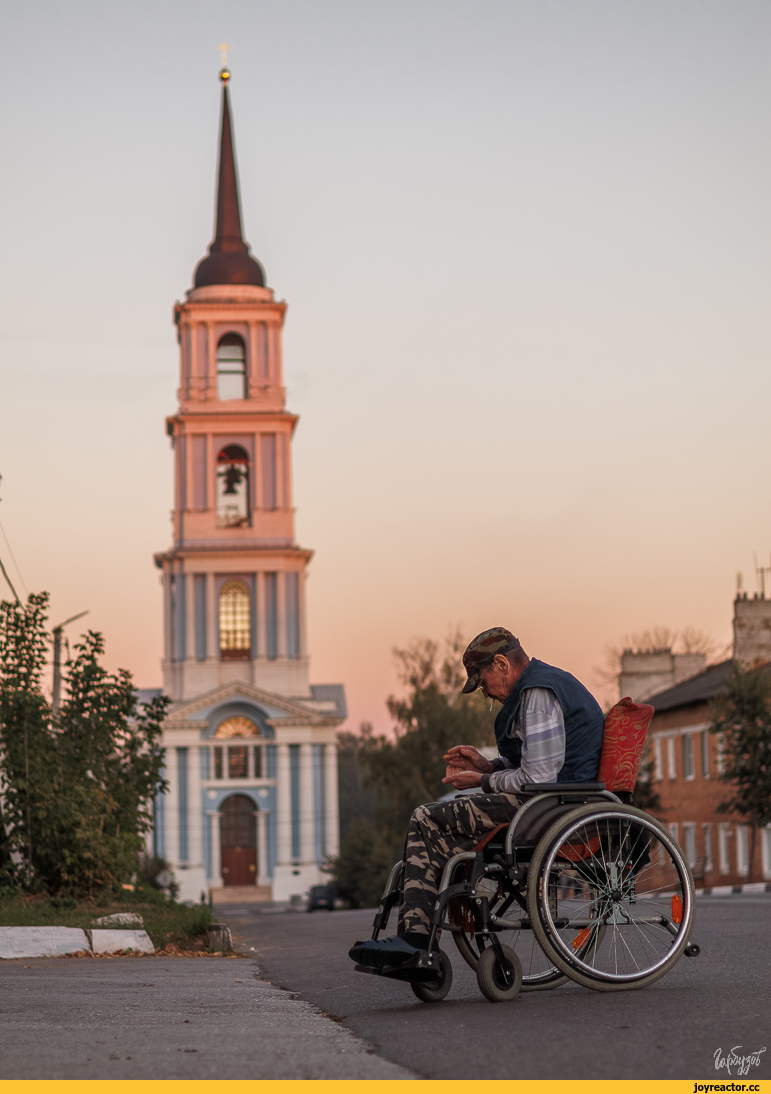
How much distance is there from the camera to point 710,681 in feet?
163

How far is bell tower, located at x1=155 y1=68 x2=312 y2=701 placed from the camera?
75.7 meters

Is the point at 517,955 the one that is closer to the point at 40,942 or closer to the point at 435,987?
the point at 435,987

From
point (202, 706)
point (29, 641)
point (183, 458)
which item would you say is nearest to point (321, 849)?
point (202, 706)

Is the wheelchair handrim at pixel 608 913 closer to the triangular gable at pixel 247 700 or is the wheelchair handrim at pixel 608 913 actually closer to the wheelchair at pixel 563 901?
the wheelchair at pixel 563 901

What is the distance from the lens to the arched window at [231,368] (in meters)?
77.9

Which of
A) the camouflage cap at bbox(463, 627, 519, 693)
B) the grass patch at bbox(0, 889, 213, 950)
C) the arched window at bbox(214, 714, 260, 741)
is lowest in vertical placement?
the grass patch at bbox(0, 889, 213, 950)

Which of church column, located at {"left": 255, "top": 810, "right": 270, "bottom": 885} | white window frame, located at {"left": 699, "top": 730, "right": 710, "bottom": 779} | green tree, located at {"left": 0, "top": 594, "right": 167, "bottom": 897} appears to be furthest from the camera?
church column, located at {"left": 255, "top": 810, "right": 270, "bottom": 885}

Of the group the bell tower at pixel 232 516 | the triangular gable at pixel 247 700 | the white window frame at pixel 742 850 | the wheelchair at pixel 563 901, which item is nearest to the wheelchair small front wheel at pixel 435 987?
the wheelchair at pixel 563 901

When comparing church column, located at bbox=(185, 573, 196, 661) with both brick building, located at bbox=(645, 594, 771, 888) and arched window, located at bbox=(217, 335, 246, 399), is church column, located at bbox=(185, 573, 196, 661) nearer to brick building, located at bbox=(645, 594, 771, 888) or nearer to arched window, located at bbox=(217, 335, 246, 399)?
arched window, located at bbox=(217, 335, 246, 399)

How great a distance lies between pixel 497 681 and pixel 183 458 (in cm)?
7051

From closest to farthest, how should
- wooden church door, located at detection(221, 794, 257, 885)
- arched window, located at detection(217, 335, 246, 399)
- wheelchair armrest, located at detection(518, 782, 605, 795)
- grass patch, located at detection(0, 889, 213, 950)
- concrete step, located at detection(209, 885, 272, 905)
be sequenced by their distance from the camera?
1. wheelchair armrest, located at detection(518, 782, 605, 795)
2. grass patch, located at detection(0, 889, 213, 950)
3. concrete step, located at detection(209, 885, 272, 905)
4. wooden church door, located at detection(221, 794, 257, 885)
5. arched window, located at detection(217, 335, 246, 399)

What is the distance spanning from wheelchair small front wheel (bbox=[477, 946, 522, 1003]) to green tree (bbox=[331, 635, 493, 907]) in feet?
165

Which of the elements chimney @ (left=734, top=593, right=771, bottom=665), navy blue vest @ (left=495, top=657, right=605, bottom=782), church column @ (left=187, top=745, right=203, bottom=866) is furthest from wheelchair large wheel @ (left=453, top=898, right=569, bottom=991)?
church column @ (left=187, top=745, right=203, bottom=866)

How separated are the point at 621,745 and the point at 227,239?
75.7 m
